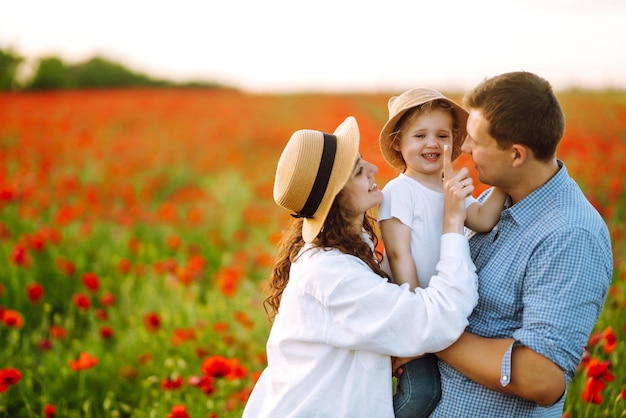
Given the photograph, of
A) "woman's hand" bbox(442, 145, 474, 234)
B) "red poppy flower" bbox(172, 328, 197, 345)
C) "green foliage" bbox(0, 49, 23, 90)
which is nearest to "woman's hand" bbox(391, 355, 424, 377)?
"woman's hand" bbox(442, 145, 474, 234)

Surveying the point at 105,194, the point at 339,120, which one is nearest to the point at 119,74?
the point at 339,120

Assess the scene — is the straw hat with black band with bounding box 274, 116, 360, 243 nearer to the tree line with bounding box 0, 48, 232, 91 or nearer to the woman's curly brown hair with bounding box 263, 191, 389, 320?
the woman's curly brown hair with bounding box 263, 191, 389, 320

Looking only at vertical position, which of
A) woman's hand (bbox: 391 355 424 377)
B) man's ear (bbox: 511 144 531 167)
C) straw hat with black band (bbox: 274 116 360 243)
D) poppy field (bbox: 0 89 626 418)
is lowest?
poppy field (bbox: 0 89 626 418)


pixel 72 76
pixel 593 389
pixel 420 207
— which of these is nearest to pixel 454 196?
pixel 420 207

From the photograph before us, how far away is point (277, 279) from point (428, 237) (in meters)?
0.63

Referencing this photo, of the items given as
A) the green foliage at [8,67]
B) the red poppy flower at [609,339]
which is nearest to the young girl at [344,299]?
the red poppy flower at [609,339]

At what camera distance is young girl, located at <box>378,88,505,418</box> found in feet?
7.33

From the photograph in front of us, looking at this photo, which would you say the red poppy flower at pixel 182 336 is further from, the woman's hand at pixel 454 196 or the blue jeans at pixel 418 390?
the woman's hand at pixel 454 196

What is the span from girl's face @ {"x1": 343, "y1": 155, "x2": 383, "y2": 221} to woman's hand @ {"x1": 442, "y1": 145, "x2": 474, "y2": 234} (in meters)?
0.24

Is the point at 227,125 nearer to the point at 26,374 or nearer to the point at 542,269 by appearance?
the point at 26,374

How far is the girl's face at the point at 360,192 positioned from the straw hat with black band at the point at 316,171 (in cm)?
6

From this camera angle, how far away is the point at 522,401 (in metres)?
2.12

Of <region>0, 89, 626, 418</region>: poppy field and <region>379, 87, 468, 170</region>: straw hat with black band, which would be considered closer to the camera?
<region>379, 87, 468, 170</region>: straw hat with black band

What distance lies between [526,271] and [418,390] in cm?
56
